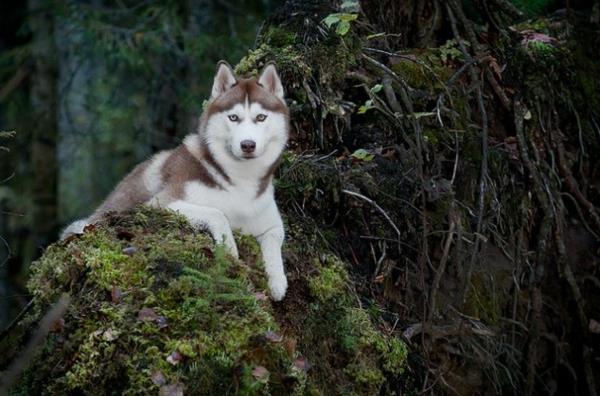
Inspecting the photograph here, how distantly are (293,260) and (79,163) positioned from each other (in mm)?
10800

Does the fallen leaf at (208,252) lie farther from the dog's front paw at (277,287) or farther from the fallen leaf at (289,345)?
the fallen leaf at (289,345)

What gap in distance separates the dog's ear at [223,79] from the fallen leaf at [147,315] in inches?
69.0

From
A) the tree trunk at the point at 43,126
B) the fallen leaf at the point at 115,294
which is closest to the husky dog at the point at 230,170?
the fallen leaf at the point at 115,294

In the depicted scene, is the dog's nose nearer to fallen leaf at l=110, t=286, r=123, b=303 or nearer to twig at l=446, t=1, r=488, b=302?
fallen leaf at l=110, t=286, r=123, b=303

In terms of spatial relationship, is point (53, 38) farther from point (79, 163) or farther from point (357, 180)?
point (357, 180)

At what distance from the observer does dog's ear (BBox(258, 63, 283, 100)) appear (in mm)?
4707

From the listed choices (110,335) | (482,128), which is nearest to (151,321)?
(110,335)

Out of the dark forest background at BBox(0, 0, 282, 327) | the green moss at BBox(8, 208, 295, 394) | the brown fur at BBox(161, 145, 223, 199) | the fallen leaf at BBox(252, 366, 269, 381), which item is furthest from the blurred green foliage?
the fallen leaf at BBox(252, 366, 269, 381)

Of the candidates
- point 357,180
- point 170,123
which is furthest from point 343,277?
point 170,123

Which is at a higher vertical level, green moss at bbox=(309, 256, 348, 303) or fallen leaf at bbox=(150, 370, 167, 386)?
fallen leaf at bbox=(150, 370, 167, 386)

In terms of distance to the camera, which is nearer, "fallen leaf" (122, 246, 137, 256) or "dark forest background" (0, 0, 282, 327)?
"fallen leaf" (122, 246, 137, 256)

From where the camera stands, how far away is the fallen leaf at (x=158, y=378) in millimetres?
3064

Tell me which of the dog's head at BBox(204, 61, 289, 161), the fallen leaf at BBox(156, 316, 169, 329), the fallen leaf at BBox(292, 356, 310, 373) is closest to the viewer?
the fallen leaf at BBox(156, 316, 169, 329)

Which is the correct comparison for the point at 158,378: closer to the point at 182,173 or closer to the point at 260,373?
the point at 260,373
